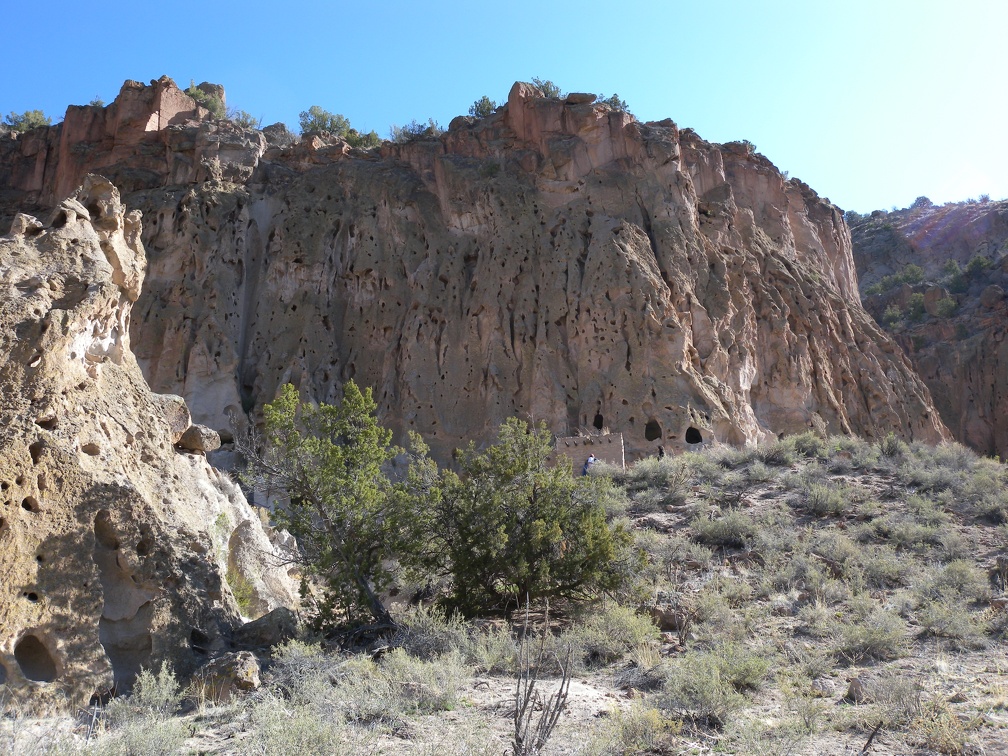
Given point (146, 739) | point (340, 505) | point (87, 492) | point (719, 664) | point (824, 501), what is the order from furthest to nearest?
point (824, 501)
point (340, 505)
point (87, 492)
point (719, 664)
point (146, 739)

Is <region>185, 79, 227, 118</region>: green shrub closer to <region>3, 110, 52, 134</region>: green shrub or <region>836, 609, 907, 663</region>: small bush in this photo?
<region>3, 110, 52, 134</region>: green shrub

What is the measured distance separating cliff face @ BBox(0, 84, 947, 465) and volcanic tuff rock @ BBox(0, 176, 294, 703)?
1622cm

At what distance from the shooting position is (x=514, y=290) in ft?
91.5

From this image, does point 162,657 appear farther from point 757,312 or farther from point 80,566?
Answer: point 757,312

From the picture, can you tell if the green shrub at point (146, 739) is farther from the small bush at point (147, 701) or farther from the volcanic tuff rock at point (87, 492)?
the volcanic tuff rock at point (87, 492)

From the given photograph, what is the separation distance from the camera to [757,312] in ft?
95.2

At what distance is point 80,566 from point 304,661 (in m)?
2.30

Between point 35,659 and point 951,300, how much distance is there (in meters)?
45.2

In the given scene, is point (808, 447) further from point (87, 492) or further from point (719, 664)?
point (87, 492)

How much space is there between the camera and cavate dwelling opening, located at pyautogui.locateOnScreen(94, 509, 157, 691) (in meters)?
7.91

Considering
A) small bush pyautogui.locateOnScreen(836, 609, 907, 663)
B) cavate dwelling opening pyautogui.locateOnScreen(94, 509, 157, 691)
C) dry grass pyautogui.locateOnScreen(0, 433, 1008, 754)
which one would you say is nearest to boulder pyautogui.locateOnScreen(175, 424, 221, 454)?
cavate dwelling opening pyautogui.locateOnScreen(94, 509, 157, 691)

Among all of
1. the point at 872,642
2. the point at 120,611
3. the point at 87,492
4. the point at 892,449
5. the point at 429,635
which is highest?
the point at 87,492

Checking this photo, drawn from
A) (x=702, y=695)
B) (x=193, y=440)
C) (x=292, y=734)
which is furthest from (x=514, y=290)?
(x=292, y=734)

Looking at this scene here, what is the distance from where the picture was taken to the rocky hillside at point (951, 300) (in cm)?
3769
